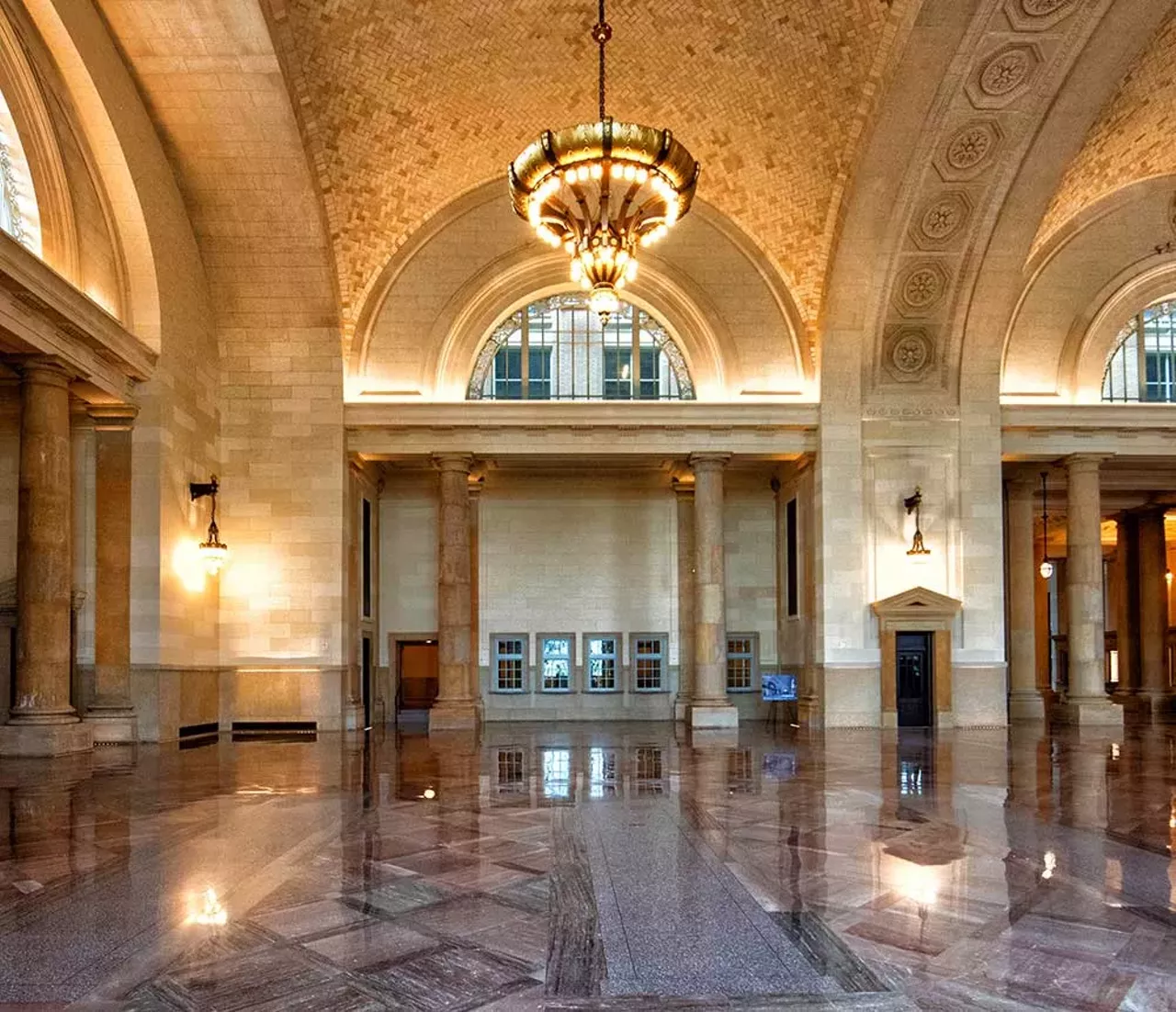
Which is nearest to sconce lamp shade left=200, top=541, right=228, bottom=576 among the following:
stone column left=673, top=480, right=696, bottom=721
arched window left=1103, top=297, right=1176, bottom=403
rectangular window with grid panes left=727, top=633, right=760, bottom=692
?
stone column left=673, top=480, right=696, bottom=721

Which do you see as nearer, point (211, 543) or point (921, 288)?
point (211, 543)

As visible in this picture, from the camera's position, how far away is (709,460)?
20.4m

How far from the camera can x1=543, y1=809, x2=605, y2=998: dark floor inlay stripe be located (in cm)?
420

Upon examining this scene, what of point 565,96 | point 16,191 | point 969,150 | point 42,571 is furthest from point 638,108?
point 42,571

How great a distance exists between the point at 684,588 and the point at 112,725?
39.8 ft

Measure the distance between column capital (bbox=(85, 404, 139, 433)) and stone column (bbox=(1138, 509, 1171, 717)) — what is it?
23.5m

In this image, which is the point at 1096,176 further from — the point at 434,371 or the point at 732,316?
the point at 434,371

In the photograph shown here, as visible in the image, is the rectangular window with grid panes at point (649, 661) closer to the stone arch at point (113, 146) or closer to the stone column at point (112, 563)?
the stone column at point (112, 563)

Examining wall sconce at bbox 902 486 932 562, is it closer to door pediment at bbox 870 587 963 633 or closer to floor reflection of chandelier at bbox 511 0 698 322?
door pediment at bbox 870 587 963 633

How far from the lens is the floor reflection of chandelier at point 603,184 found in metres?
10.8

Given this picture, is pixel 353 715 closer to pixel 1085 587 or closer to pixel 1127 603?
pixel 1085 587

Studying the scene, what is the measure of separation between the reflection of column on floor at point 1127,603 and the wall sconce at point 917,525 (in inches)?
419

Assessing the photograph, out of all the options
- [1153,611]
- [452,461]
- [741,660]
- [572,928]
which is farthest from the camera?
[1153,611]

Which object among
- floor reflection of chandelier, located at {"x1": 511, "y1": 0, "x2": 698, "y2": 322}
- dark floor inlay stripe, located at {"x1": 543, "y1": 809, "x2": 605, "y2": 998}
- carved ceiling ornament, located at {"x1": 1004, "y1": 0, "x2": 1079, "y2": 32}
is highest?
carved ceiling ornament, located at {"x1": 1004, "y1": 0, "x2": 1079, "y2": 32}
